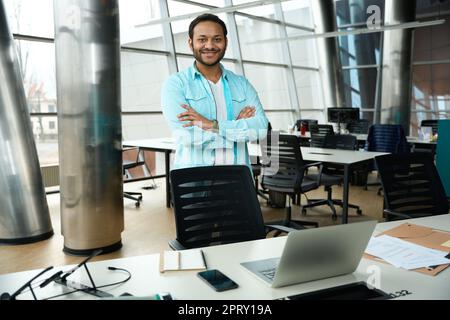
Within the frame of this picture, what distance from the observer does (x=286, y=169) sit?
14.9ft

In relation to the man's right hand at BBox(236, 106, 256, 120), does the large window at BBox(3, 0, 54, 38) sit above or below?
above

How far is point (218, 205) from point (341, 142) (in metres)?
4.17

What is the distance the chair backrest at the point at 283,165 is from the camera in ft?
14.5

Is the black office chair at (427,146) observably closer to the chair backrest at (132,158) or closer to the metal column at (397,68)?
the metal column at (397,68)

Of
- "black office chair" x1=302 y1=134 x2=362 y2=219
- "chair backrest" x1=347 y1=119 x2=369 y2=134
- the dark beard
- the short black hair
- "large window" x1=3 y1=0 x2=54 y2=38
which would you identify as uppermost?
"large window" x1=3 y1=0 x2=54 y2=38

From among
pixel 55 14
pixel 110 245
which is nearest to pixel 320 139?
pixel 110 245

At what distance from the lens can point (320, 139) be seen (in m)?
6.73

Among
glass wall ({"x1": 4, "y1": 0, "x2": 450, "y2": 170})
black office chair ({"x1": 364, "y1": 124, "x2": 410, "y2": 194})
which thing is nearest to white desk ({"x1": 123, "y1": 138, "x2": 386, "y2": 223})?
→ black office chair ({"x1": 364, "y1": 124, "x2": 410, "y2": 194})

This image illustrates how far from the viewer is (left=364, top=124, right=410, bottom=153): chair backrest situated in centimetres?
636

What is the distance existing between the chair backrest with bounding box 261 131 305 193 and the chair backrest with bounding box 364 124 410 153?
8.71 feet

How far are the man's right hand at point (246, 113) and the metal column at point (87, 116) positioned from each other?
1.89m

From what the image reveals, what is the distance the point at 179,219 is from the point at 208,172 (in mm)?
Result: 301

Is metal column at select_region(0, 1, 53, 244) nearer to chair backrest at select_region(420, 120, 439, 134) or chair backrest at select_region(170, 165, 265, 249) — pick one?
chair backrest at select_region(170, 165, 265, 249)
